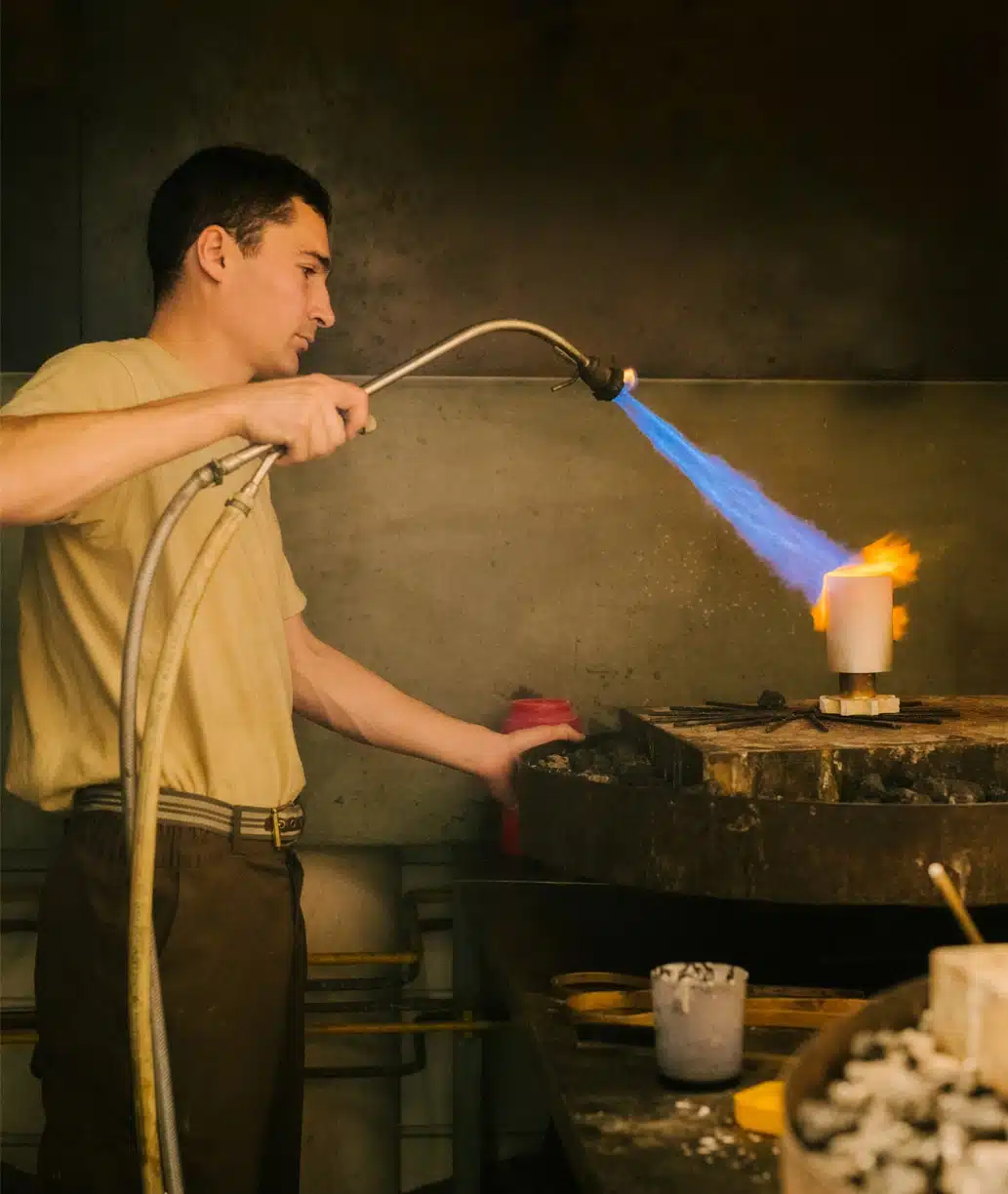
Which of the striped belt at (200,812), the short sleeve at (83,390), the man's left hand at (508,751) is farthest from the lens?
the man's left hand at (508,751)

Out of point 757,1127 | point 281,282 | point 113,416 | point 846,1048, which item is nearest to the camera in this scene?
point 846,1048

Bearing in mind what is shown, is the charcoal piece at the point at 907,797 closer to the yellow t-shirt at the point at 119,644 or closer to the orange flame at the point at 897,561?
the yellow t-shirt at the point at 119,644

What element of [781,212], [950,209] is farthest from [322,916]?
[950,209]

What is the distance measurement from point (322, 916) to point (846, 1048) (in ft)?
6.51

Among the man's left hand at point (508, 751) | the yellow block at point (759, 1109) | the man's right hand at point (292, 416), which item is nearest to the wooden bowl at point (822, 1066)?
the yellow block at point (759, 1109)

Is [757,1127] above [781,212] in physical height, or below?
below

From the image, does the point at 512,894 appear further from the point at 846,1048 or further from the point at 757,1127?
the point at 846,1048

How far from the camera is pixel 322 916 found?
9.25ft

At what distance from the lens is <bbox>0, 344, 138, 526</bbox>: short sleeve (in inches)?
69.4

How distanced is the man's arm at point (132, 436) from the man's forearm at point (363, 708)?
3.01ft

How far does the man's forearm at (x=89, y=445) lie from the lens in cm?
149

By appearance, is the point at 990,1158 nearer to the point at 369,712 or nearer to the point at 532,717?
the point at 369,712

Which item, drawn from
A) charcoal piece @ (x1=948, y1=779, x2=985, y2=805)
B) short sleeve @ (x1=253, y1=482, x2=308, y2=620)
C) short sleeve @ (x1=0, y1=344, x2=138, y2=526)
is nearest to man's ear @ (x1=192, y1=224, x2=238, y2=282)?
short sleeve @ (x1=0, y1=344, x2=138, y2=526)

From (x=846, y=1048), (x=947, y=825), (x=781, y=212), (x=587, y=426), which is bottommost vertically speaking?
(x=846, y=1048)
